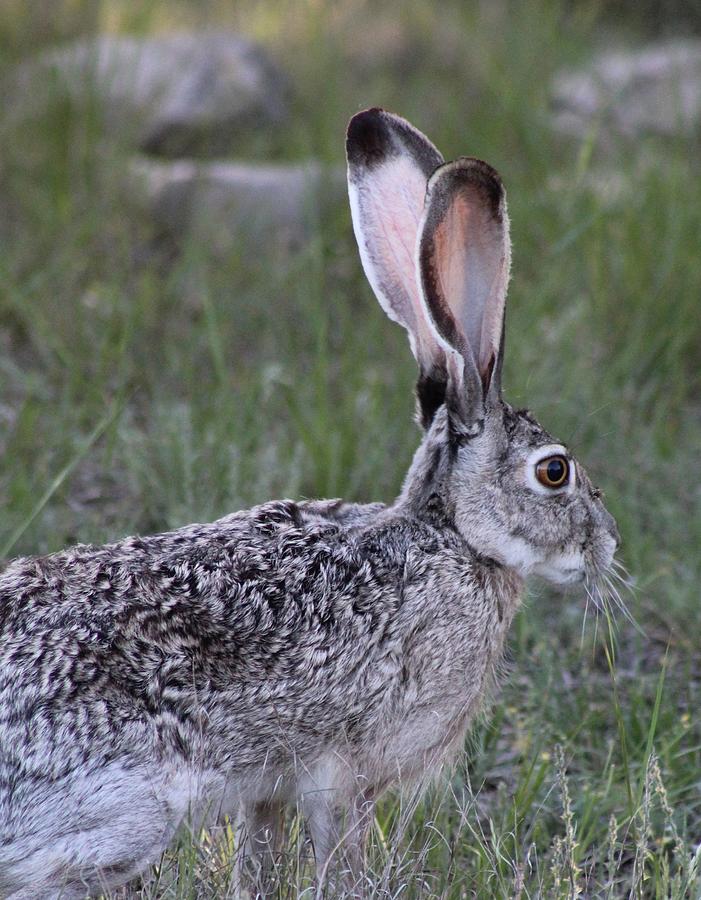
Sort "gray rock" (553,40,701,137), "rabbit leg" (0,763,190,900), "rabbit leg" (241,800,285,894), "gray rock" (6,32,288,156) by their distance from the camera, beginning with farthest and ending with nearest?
A: "gray rock" (553,40,701,137) → "gray rock" (6,32,288,156) → "rabbit leg" (241,800,285,894) → "rabbit leg" (0,763,190,900)

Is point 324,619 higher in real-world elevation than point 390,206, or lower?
lower

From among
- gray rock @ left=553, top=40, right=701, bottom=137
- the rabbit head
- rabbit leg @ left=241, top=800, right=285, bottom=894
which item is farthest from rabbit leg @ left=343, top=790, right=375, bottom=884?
gray rock @ left=553, top=40, right=701, bottom=137

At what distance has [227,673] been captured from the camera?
326 cm

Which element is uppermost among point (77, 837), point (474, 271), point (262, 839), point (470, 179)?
point (470, 179)

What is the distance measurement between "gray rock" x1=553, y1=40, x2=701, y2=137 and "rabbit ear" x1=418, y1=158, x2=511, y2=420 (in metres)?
4.55

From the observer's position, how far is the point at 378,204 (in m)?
3.89

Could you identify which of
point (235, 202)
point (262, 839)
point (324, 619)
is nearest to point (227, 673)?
point (324, 619)

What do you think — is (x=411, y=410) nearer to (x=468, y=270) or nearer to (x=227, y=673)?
(x=468, y=270)

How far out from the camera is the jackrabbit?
3.03 m

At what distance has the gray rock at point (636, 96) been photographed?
820 centimetres

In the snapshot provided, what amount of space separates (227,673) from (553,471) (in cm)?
109

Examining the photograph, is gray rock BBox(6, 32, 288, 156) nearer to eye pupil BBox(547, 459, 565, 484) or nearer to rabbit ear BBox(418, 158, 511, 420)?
rabbit ear BBox(418, 158, 511, 420)

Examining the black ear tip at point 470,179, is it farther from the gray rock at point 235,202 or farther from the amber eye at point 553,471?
the gray rock at point 235,202

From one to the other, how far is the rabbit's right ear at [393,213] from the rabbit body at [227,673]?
45cm
